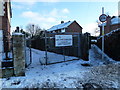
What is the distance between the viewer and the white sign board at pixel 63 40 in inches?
258

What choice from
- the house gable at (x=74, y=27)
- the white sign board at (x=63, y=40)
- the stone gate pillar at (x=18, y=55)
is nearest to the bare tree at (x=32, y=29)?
the house gable at (x=74, y=27)

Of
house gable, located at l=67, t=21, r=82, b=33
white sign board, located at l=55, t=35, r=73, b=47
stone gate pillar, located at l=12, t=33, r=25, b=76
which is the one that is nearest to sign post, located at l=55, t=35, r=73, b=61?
white sign board, located at l=55, t=35, r=73, b=47

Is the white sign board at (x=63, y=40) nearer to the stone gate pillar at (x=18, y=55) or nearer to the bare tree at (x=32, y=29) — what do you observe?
the stone gate pillar at (x=18, y=55)

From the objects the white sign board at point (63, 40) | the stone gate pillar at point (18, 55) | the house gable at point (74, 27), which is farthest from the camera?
the house gable at point (74, 27)

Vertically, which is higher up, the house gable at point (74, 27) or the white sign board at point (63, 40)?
the house gable at point (74, 27)

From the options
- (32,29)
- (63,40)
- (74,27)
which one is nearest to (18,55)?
(63,40)

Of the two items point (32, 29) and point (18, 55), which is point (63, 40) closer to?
point (18, 55)

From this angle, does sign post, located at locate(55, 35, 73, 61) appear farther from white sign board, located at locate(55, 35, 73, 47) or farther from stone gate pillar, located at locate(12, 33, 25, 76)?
stone gate pillar, located at locate(12, 33, 25, 76)

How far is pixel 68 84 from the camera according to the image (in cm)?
360

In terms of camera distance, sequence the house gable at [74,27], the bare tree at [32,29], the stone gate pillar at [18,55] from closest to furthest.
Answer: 1. the stone gate pillar at [18,55]
2. the house gable at [74,27]
3. the bare tree at [32,29]

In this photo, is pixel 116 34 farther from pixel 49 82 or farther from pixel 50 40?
pixel 49 82

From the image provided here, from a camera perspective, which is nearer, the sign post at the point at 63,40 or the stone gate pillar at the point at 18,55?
the stone gate pillar at the point at 18,55

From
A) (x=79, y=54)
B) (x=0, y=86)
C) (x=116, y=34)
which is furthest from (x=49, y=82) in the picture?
(x=116, y=34)

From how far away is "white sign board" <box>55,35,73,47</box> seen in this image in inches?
258
